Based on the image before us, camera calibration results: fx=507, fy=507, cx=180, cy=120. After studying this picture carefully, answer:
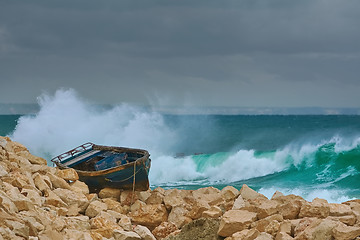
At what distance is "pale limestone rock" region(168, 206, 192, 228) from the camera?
9.51 metres

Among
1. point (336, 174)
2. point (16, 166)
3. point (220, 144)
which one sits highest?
point (220, 144)

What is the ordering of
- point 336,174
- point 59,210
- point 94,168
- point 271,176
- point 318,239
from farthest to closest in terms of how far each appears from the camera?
point 271,176
point 336,174
point 94,168
point 59,210
point 318,239

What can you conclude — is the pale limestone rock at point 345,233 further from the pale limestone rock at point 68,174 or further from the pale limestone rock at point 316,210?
the pale limestone rock at point 68,174

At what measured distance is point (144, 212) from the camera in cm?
974

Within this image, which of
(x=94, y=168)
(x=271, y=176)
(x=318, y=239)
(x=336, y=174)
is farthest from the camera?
(x=271, y=176)

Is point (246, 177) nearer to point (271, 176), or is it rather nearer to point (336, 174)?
point (271, 176)

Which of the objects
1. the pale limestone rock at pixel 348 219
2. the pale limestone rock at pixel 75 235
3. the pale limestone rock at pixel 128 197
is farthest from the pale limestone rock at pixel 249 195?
the pale limestone rock at pixel 75 235

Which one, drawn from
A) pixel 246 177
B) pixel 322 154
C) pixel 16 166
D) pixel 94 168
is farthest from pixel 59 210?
pixel 322 154

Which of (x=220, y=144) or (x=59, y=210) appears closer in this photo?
(x=59, y=210)

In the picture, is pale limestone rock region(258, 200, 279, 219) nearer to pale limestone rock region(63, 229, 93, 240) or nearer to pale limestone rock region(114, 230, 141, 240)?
pale limestone rock region(114, 230, 141, 240)

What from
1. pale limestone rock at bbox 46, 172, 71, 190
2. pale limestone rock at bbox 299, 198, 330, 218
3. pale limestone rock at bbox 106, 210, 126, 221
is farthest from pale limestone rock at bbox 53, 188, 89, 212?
pale limestone rock at bbox 299, 198, 330, 218

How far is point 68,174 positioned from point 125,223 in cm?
223

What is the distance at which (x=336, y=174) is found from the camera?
2098 cm

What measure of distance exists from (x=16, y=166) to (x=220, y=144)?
41363 millimetres
